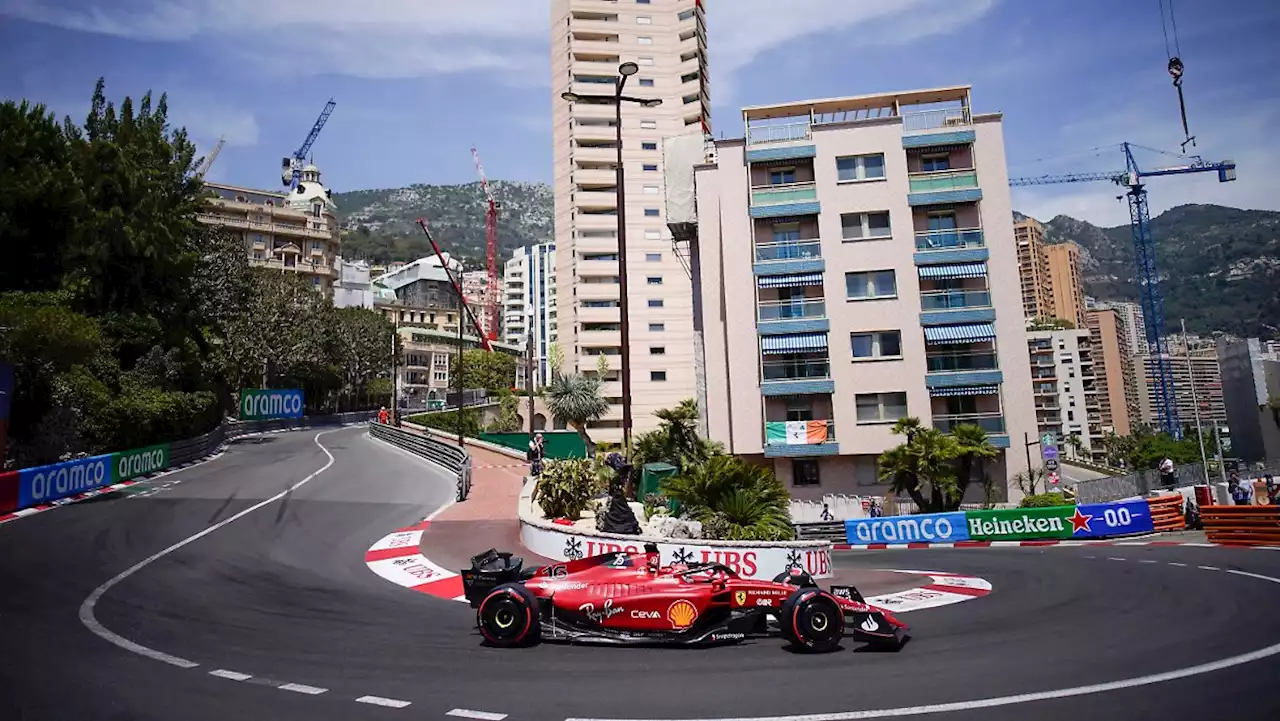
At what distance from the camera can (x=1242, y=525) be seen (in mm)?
20547

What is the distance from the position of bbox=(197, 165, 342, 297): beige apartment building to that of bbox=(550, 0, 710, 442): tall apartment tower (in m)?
53.7

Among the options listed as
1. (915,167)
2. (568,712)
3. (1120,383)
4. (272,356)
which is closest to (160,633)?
(568,712)

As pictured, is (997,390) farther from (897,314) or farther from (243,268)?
(243,268)

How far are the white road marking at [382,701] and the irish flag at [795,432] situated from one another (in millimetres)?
32485

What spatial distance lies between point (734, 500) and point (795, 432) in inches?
875

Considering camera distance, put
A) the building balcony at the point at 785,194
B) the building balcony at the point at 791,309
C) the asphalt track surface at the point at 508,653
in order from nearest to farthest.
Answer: the asphalt track surface at the point at 508,653 < the building balcony at the point at 791,309 < the building balcony at the point at 785,194

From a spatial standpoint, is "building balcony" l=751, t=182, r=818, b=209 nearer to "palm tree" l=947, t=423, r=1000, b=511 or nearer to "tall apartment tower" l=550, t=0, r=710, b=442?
"palm tree" l=947, t=423, r=1000, b=511

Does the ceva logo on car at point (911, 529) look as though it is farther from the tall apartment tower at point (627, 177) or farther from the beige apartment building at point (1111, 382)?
the beige apartment building at point (1111, 382)

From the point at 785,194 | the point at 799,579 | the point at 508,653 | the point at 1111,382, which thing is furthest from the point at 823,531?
the point at 1111,382

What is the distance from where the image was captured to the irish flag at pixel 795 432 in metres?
37.9

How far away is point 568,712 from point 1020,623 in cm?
745

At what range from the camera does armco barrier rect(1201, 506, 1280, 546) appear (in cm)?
1988

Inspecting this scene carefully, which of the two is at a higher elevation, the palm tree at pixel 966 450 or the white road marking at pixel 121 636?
the palm tree at pixel 966 450

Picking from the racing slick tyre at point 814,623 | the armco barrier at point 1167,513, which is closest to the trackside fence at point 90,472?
the racing slick tyre at point 814,623
